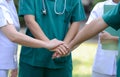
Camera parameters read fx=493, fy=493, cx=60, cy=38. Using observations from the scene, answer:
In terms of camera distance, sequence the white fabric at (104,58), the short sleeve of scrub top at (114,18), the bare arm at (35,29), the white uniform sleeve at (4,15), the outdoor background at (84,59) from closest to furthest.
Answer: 1. the short sleeve of scrub top at (114,18)
2. the white uniform sleeve at (4,15)
3. the bare arm at (35,29)
4. the white fabric at (104,58)
5. the outdoor background at (84,59)

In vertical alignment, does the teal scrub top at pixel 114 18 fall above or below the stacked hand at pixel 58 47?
above

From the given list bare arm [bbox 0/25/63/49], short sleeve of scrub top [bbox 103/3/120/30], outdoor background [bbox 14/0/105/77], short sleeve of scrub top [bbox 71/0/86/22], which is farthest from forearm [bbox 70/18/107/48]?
outdoor background [bbox 14/0/105/77]

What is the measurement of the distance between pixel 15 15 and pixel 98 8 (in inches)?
34.1

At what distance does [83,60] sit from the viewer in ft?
31.1

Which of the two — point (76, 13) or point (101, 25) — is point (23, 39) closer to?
point (76, 13)

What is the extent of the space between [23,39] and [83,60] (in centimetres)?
533

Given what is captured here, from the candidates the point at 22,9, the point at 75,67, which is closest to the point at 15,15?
the point at 22,9

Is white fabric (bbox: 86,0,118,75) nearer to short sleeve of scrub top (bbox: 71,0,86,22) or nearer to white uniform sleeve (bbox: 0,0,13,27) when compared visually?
short sleeve of scrub top (bbox: 71,0,86,22)

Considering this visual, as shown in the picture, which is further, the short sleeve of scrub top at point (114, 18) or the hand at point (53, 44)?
the hand at point (53, 44)

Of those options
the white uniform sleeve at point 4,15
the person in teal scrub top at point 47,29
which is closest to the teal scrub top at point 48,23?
the person in teal scrub top at point 47,29

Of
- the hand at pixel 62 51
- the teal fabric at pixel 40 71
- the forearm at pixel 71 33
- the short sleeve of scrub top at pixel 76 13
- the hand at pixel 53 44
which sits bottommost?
the teal fabric at pixel 40 71

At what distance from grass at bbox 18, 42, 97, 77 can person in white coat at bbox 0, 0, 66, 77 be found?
148 inches

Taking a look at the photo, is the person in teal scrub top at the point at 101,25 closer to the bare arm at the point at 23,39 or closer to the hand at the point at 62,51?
the hand at the point at 62,51

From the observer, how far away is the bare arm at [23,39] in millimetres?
4184
